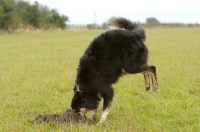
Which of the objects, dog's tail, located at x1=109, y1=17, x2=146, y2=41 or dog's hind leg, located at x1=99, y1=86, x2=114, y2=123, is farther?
dog's tail, located at x1=109, y1=17, x2=146, y2=41

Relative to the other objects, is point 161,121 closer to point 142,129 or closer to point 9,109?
point 142,129

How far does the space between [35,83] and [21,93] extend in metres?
0.97

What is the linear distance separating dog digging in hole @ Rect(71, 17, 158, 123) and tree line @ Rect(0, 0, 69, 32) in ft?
123

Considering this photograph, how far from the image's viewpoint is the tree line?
3903 cm

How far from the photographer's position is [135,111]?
15.3 feet

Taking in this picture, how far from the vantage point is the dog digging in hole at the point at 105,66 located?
13.5 ft

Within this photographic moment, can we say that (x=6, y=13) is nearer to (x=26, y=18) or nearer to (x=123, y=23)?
(x=26, y=18)

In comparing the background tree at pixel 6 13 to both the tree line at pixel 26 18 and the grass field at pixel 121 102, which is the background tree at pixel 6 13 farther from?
the grass field at pixel 121 102

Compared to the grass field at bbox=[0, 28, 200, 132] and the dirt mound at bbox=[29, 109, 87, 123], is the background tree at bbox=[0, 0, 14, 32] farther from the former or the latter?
the dirt mound at bbox=[29, 109, 87, 123]

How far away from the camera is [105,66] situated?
Result: 14.2ft

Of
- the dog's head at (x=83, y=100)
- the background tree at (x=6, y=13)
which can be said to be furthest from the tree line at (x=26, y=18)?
the dog's head at (x=83, y=100)

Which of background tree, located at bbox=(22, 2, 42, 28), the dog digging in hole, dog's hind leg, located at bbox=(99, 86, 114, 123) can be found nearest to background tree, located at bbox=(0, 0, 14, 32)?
background tree, located at bbox=(22, 2, 42, 28)

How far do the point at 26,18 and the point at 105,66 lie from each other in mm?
47030

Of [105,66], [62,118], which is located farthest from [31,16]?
[62,118]
